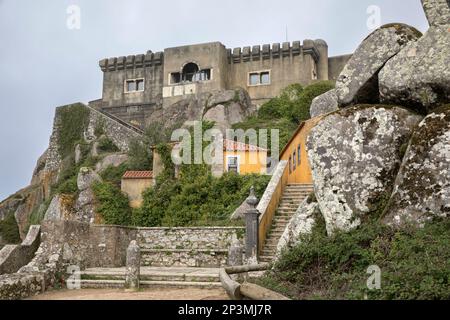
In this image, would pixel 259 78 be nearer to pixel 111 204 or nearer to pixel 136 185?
pixel 136 185

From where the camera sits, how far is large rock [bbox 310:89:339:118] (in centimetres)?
1388

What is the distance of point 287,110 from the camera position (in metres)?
35.7

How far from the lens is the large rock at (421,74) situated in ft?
28.9

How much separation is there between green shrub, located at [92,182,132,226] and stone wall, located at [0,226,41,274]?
43.1 feet

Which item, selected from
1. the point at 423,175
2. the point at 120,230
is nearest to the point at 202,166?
the point at 120,230

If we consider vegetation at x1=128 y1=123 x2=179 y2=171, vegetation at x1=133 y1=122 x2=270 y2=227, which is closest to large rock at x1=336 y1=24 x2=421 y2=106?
vegetation at x1=133 y1=122 x2=270 y2=227

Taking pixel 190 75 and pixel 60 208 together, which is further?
pixel 190 75

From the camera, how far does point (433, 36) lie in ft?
30.4

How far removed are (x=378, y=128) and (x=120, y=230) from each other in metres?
8.84

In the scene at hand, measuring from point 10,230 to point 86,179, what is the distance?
8636mm

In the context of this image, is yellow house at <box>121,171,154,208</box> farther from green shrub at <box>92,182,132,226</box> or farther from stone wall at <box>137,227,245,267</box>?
stone wall at <box>137,227,245,267</box>

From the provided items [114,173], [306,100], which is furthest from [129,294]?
[306,100]

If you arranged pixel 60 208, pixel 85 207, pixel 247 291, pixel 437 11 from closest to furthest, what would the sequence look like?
pixel 247 291 → pixel 437 11 → pixel 85 207 → pixel 60 208

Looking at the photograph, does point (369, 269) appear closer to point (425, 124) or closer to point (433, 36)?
point (425, 124)
